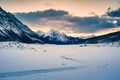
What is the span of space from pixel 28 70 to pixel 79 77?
2894 mm

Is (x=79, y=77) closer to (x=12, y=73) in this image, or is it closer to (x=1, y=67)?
(x=12, y=73)

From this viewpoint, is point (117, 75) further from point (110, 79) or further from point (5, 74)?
point (5, 74)

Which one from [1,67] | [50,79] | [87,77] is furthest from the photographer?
[1,67]

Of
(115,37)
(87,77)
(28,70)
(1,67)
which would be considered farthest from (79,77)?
(115,37)

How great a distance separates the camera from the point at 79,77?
11.7 meters

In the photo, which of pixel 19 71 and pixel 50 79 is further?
pixel 19 71

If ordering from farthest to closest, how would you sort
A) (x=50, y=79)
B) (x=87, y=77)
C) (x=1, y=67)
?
(x=1, y=67)
(x=87, y=77)
(x=50, y=79)

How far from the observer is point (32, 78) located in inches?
442

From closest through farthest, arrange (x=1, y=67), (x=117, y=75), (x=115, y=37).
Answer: (x=117, y=75) → (x=1, y=67) → (x=115, y=37)

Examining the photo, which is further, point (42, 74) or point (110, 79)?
point (42, 74)

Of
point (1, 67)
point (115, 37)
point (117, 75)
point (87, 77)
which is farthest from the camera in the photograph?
point (115, 37)

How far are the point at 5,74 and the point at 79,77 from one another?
3.34m

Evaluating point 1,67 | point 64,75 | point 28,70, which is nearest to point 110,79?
point 64,75

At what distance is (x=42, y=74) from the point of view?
12.3 meters
